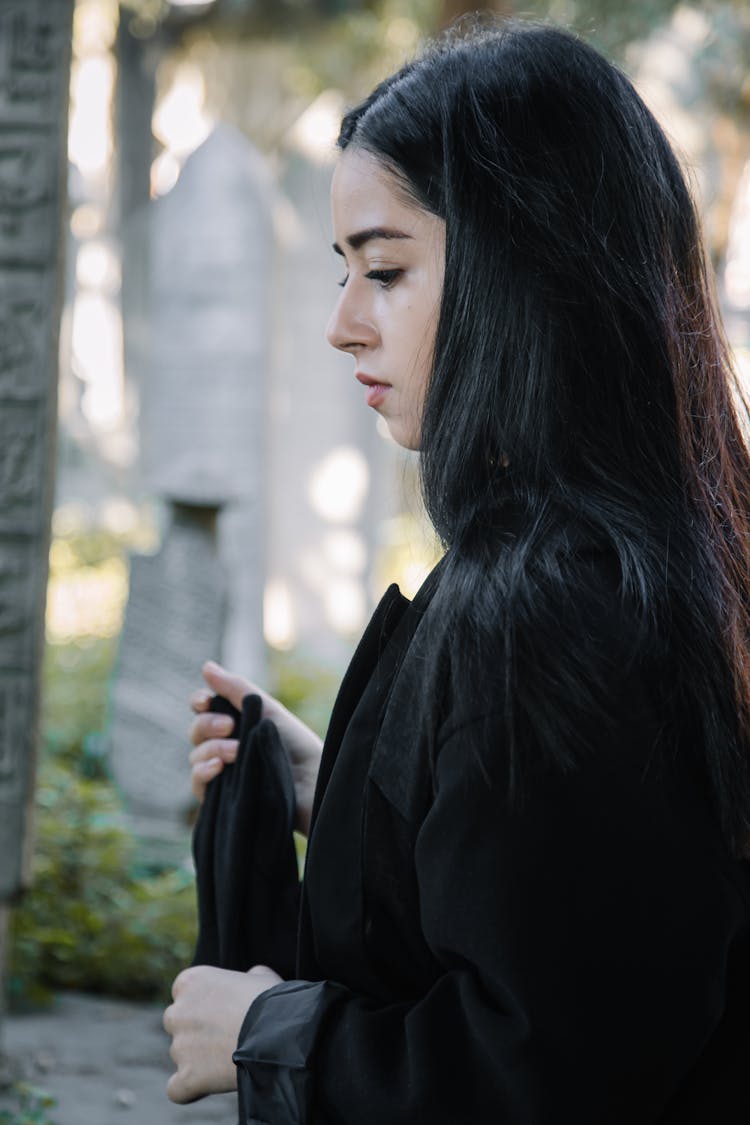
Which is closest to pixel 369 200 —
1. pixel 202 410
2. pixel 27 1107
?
pixel 27 1107

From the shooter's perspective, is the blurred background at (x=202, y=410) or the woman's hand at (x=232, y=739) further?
the blurred background at (x=202, y=410)

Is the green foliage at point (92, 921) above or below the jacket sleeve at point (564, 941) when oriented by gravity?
below

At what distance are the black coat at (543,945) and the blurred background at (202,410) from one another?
1.23 feet

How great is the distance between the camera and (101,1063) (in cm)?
362

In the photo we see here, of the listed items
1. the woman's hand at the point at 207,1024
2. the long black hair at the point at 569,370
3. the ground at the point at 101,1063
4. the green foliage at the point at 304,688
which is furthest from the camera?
the green foliage at the point at 304,688

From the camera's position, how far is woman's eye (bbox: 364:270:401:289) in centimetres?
141

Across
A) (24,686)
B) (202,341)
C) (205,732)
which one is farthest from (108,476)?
(205,732)

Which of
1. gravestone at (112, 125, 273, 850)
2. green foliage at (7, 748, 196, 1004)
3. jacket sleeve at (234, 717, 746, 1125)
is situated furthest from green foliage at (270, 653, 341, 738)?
jacket sleeve at (234, 717, 746, 1125)

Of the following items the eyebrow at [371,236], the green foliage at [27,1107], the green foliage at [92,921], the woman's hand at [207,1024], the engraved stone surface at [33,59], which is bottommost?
the green foliage at [27,1107]

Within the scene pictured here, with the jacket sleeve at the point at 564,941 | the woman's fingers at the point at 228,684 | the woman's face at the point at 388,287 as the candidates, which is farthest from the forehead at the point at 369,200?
the woman's fingers at the point at 228,684

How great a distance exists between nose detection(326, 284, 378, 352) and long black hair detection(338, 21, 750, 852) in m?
0.12

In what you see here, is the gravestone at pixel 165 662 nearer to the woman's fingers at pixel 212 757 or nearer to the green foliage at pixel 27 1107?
the green foliage at pixel 27 1107

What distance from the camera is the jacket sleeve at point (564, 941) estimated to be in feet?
3.62

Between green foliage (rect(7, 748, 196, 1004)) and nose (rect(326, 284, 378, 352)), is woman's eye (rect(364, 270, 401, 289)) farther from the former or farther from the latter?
green foliage (rect(7, 748, 196, 1004))
